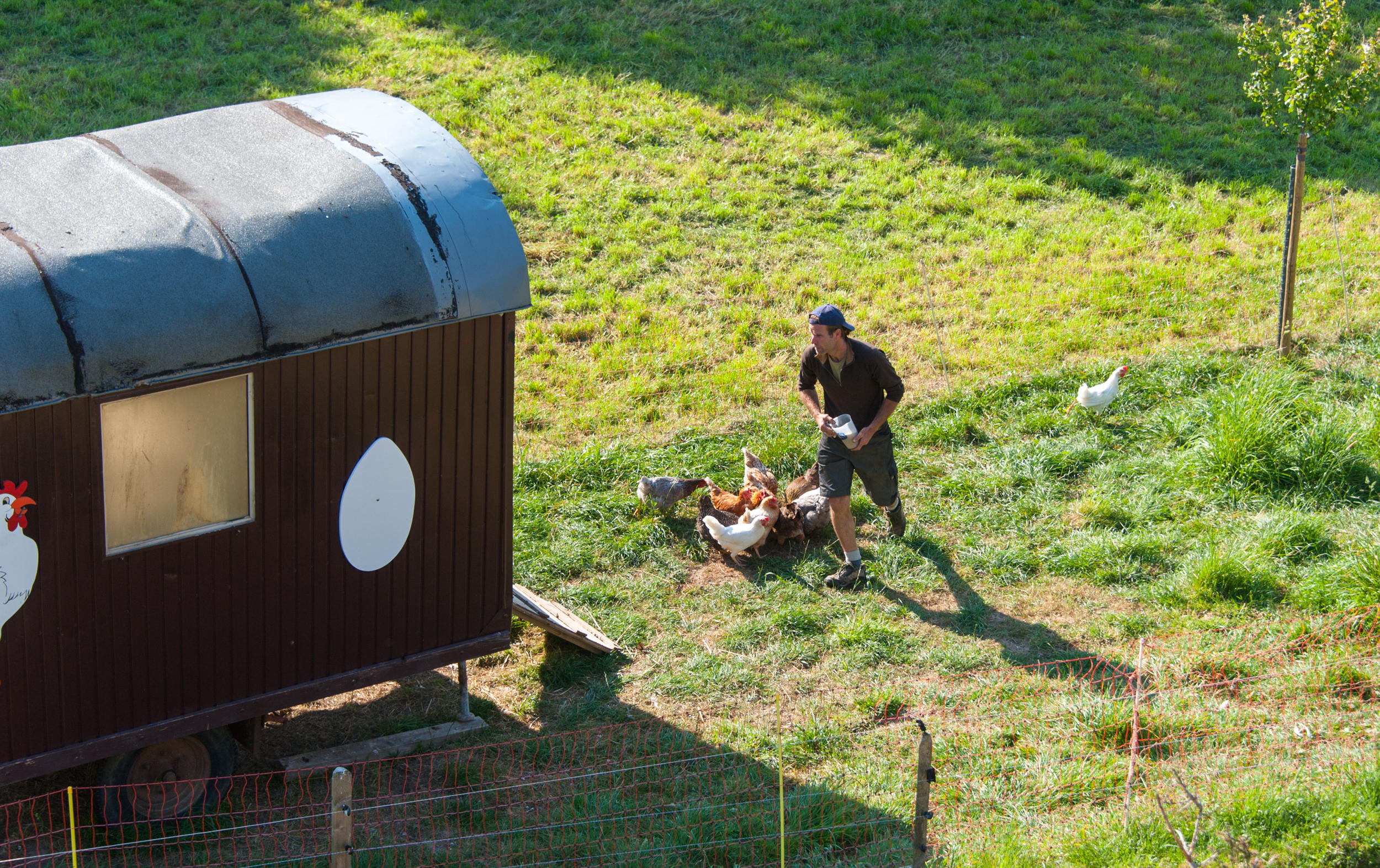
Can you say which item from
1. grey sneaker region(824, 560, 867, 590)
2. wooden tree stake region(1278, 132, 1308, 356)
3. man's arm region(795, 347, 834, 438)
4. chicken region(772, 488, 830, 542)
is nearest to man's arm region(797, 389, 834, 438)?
man's arm region(795, 347, 834, 438)

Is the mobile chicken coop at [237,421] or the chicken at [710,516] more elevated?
the mobile chicken coop at [237,421]

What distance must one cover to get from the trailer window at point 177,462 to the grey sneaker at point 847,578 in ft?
12.7

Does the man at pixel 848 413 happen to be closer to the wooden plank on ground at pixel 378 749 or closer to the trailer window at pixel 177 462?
the wooden plank on ground at pixel 378 749

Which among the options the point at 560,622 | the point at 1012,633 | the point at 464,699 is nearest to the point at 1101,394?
the point at 1012,633

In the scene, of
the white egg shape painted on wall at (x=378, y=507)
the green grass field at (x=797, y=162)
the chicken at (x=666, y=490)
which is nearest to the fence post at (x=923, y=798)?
the white egg shape painted on wall at (x=378, y=507)

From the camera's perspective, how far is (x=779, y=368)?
11.5m

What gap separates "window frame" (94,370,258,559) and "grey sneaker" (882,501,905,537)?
437 cm

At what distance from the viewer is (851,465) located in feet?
28.1

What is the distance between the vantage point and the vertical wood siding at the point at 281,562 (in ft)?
19.2

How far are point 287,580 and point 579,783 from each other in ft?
6.03

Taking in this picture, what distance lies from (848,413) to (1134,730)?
2.79 m

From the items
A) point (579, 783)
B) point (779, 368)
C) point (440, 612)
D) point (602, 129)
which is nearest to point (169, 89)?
point (602, 129)

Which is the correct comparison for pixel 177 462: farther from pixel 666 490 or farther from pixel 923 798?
pixel 666 490

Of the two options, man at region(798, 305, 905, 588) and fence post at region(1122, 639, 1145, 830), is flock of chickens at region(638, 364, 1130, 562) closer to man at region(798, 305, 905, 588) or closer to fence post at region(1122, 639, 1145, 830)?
man at region(798, 305, 905, 588)
